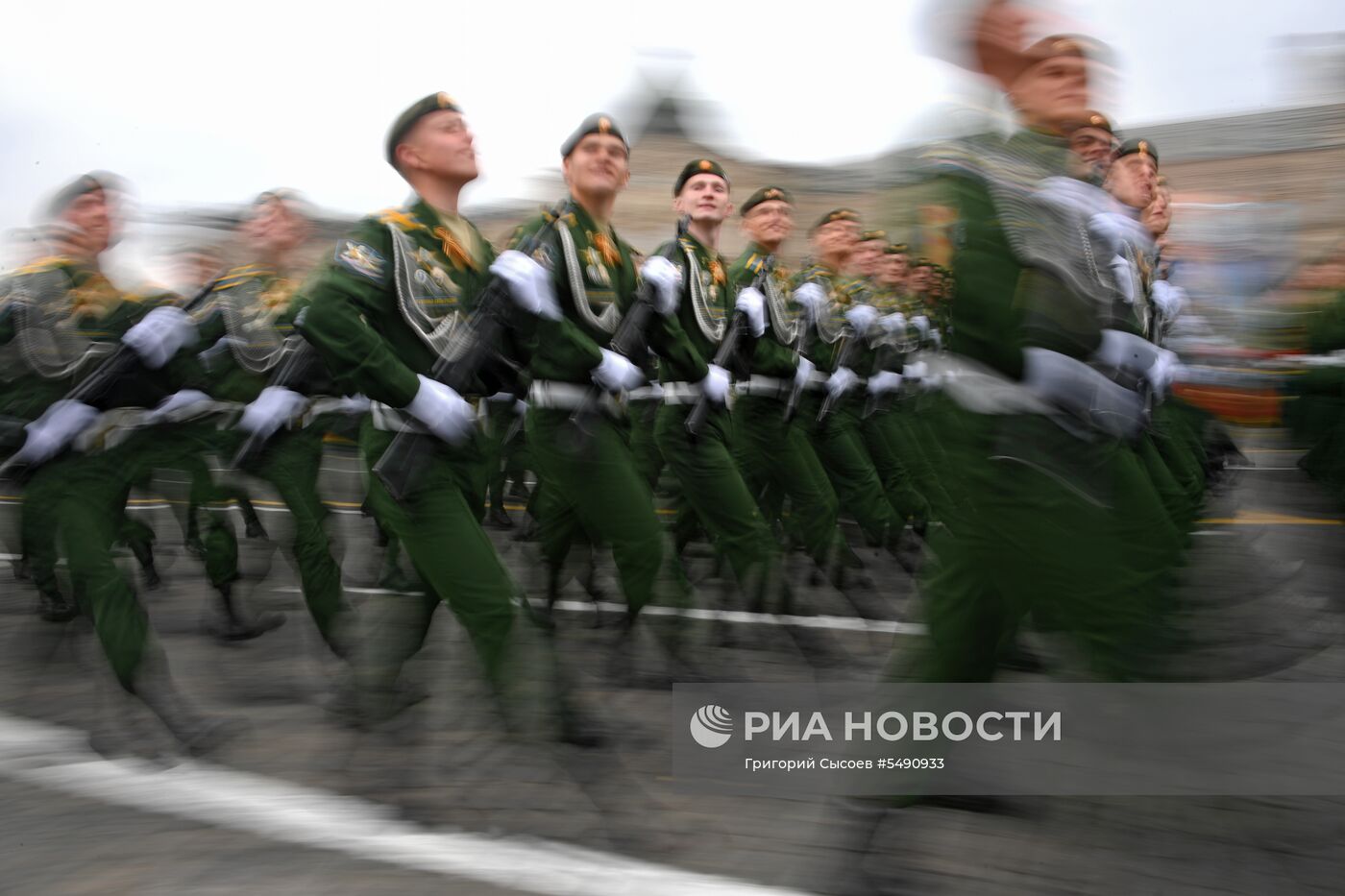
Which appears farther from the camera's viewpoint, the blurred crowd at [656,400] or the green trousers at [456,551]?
the green trousers at [456,551]

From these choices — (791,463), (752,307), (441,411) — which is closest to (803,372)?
(791,463)

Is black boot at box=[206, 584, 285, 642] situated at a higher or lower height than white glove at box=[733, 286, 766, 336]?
lower

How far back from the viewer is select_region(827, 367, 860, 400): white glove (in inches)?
257

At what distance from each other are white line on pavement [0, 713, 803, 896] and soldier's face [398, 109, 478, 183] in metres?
1.81

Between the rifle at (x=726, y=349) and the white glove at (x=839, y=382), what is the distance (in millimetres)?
857

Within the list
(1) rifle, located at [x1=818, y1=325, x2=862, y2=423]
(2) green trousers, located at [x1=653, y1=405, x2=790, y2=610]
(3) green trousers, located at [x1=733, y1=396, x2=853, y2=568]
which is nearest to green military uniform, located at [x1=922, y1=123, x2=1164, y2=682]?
(2) green trousers, located at [x1=653, y1=405, x2=790, y2=610]

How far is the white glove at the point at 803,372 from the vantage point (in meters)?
6.04

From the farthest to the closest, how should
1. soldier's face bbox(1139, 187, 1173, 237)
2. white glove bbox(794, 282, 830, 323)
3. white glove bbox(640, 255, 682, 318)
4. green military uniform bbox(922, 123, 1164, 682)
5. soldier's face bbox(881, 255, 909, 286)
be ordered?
soldier's face bbox(881, 255, 909, 286), white glove bbox(794, 282, 830, 323), soldier's face bbox(1139, 187, 1173, 237), white glove bbox(640, 255, 682, 318), green military uniform bbox(922, 123, 1164, 682)

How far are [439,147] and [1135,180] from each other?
8.28 ft

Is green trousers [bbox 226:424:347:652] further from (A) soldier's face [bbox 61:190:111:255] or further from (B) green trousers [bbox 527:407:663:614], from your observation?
(B) green trousers [bbox 527:407:663:614]

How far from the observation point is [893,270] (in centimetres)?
732

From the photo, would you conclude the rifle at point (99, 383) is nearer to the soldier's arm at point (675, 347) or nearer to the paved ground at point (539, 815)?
the paved ground at point (539, 815)

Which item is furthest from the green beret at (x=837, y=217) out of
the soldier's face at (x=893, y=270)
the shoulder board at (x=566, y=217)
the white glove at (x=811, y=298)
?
the shoulder board at (x=566, y=217)

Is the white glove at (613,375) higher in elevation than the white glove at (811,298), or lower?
higher
